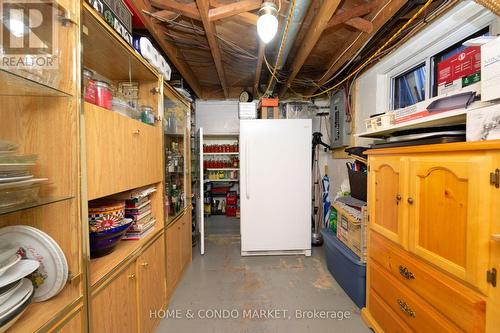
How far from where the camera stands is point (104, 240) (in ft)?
3.78

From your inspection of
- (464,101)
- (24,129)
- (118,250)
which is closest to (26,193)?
(24,129)

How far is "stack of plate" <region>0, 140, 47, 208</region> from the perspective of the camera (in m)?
0.69

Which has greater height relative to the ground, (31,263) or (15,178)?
(15,178)

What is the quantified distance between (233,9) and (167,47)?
867mm

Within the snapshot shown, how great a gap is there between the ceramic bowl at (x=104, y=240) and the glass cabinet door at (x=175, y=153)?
64 centimetres

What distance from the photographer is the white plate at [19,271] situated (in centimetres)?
66

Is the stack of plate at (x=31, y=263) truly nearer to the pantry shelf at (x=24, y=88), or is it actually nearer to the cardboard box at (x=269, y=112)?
the pantry shelf at (x=24, y=88)

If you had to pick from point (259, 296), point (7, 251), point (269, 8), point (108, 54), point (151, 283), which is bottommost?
point (259, 296)

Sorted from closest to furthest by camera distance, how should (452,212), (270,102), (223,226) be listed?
(452,212) < (270,102) < (223,226)

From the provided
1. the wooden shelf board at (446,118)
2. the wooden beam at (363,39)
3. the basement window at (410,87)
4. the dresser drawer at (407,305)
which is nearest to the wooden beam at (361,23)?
the wooden beam at (363,39)

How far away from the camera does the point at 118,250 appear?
1.27 meters

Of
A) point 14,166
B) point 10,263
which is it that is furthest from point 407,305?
point 14,166

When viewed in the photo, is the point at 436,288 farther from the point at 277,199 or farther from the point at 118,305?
the point at 277,199

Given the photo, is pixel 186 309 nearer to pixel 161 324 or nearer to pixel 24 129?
pixel 161 324
